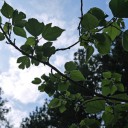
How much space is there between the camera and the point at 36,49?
67.0 inches

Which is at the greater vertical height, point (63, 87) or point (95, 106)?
point (63, 87)

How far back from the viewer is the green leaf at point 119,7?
58.4 inches

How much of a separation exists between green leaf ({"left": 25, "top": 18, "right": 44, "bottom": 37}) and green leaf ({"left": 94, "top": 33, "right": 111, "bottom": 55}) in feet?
0.99

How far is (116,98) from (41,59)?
19.7 inches

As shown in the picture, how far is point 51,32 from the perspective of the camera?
1.61 m

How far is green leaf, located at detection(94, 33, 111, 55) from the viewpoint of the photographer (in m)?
1.66

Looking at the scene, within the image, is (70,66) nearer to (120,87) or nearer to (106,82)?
(106,82)

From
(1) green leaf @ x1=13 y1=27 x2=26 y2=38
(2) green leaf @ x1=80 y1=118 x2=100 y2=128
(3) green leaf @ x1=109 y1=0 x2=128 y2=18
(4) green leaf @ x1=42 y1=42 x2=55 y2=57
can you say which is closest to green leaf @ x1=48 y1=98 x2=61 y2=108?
(2) green leaf @ x1=80 y1=118 x2=100 y2=128

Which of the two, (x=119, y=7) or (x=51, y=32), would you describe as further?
(x=51, y=32)

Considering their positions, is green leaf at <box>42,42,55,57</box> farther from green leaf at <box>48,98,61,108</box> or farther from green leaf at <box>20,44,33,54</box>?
green leaf at <box>48,98,61,108</box>

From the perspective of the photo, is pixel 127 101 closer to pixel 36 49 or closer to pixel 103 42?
pixel 103 42

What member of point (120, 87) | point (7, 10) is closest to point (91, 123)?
point (120, 87)

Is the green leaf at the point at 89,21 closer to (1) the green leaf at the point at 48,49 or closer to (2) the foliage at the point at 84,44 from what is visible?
(2) the foliage at the point at 84,44

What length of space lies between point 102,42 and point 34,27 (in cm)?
38
